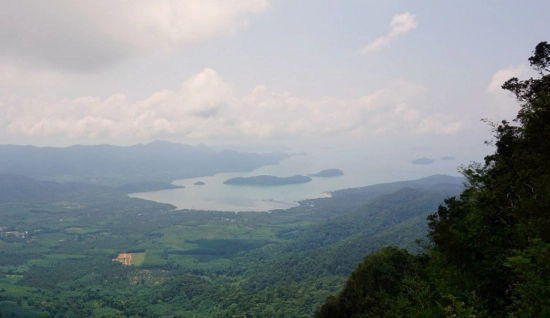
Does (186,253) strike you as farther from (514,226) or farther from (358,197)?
(358,197)

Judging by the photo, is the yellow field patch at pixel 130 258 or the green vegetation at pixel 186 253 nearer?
the green vegetation at pixel 186 253

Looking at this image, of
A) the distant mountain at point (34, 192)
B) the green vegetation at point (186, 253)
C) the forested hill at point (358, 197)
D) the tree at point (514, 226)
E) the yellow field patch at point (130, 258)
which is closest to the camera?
the tree at point (514, 226)

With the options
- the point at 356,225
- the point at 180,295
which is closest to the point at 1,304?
the point at 180,295

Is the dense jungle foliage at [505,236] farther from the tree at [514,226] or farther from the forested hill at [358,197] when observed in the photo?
the forested hill at [358,197]

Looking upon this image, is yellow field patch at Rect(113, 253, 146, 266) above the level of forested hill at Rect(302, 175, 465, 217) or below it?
below

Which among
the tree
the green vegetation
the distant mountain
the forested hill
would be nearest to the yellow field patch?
the green vegetation

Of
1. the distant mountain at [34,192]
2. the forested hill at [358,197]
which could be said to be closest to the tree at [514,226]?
the forested hill at [358,197]

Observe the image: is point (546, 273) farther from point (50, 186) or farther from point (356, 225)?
point (50, 186)

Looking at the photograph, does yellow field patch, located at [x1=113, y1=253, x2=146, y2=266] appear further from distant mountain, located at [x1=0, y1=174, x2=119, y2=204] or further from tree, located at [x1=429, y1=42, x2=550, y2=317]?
distant mountain, located at [x1=0, y1=174, x2=119, y2=204]

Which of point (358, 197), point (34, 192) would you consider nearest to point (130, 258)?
point (358, 197)
